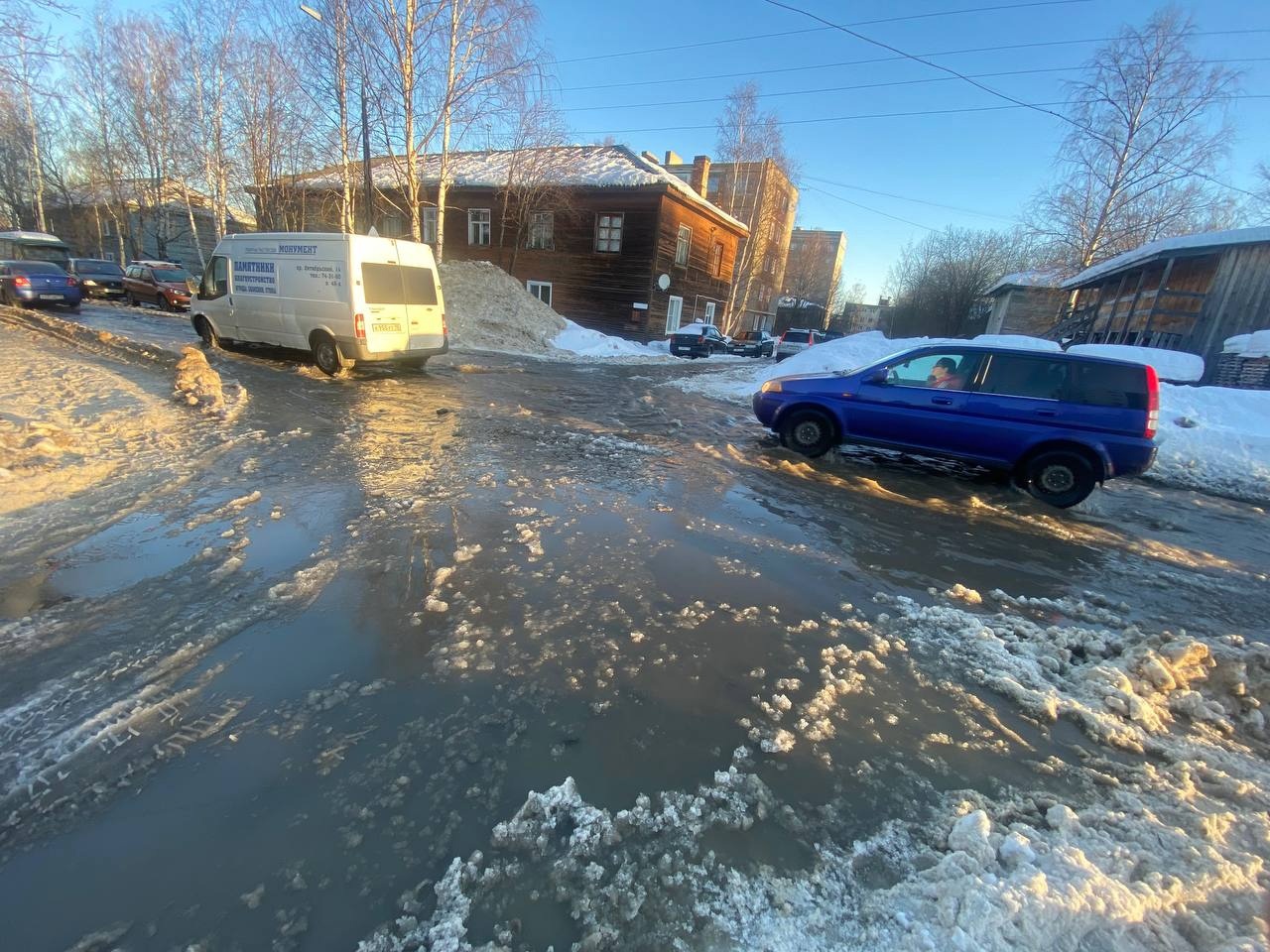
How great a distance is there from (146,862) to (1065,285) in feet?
98.0

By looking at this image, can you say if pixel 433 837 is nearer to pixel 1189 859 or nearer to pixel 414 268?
pixel 1189 859

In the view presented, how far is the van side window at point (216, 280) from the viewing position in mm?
12242

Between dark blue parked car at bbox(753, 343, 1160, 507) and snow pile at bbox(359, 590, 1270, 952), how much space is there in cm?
445

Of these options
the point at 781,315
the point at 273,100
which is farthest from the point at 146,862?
the point at 781,315

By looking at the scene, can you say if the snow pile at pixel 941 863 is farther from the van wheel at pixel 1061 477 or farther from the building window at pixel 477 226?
the building window at pixel 477 226

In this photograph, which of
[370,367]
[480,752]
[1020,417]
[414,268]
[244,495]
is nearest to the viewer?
[480,752]

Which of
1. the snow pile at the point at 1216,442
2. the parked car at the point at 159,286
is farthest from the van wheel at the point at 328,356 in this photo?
the parked car at the point at 159,286

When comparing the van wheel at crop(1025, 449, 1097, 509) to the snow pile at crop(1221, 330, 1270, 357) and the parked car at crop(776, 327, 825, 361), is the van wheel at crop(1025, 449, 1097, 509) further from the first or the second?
the parked car at crop(776, 327, 825, 361)

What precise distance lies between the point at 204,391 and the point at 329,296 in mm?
3273

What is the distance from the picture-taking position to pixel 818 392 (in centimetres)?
779

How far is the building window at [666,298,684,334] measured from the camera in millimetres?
30328

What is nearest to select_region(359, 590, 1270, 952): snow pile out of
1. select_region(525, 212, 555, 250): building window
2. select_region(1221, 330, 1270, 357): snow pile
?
select_region(1221, 330, 1270, 357): snow pile

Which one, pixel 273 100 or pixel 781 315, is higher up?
pixel 273 100

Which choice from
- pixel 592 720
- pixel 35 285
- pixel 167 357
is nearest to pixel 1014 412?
pixel 592 720
